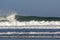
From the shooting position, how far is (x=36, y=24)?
9.30 ft

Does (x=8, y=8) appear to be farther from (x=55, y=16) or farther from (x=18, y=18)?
(x=55, y=16)

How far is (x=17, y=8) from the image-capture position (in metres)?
2.96

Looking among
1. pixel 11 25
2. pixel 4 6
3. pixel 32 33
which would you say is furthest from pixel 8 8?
pixel 32 33

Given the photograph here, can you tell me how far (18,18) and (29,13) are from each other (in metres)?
0.15

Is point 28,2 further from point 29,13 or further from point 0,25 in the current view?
point 0,25

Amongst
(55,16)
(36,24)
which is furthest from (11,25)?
(55,16)

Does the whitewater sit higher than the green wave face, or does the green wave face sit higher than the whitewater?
the green wave face

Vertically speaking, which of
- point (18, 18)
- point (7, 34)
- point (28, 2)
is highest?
point (28, 2)

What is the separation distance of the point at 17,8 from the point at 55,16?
1.51 ft

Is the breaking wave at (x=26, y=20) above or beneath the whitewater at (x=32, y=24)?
above

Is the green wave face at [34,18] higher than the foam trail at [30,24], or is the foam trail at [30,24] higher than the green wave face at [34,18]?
the green wave face at [34,18]

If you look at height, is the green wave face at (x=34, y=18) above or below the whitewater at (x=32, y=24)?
above

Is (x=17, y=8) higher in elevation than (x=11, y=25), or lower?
higher

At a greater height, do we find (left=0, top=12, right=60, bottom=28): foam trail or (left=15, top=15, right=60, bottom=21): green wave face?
(left=15, top=15, right=60, bottom=21): green wave face
